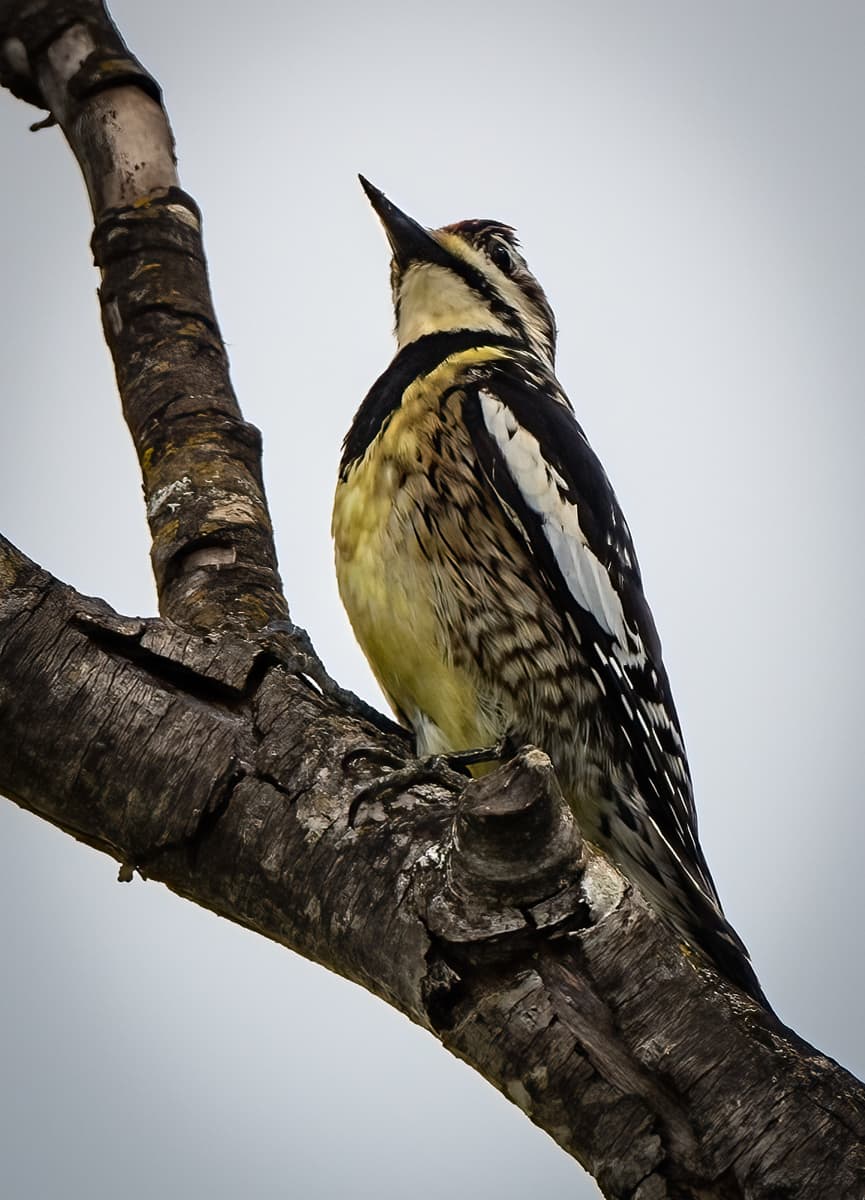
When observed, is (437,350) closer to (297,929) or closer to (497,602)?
(497,602)

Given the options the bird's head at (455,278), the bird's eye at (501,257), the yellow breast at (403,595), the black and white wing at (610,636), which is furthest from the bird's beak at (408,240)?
the yellow breast at (403,595)

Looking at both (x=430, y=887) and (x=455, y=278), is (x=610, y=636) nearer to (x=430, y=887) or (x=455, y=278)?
(x=455, y=278)

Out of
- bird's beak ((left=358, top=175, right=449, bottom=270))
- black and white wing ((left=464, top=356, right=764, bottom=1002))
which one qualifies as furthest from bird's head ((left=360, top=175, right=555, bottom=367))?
black and white wing ((left=464, top=356, right=764, bottom=1002))

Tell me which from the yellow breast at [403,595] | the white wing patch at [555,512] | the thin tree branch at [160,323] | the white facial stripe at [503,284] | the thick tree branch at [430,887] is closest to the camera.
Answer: the thick tree branch at [430,887]

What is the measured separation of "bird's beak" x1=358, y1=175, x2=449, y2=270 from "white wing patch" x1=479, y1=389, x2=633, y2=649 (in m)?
1.02

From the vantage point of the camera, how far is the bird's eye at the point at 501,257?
4719 mm

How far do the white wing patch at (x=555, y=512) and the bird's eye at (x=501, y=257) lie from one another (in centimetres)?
114

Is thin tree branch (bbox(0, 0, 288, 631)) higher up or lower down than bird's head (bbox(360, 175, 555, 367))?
lower down

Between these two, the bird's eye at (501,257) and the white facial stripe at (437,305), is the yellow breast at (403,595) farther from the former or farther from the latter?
the bird's eye at (501,257)

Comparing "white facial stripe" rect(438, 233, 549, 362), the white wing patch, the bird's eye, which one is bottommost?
the white wing patch

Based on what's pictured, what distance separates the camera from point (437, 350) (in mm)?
4133

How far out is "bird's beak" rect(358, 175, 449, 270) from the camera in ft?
15.0

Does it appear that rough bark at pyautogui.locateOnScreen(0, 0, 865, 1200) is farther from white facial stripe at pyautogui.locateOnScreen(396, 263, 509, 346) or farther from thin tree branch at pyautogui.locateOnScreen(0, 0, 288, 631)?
white facial stripe at pyautogui.locateOnScreen(396, 263, 509, 346)

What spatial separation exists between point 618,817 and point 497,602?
25.9 inches
